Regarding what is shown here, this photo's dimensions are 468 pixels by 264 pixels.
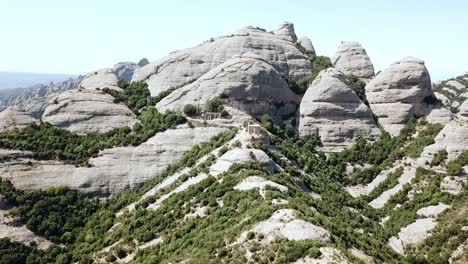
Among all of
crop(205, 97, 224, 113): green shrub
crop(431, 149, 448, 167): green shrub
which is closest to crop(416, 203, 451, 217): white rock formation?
crop(431, 149, 448, 167): green shrub

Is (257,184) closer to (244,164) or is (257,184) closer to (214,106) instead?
(244,164)

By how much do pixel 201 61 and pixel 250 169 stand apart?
46339 millimetres

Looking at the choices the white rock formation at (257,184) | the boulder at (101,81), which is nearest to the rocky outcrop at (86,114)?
the boulder at (101,81)

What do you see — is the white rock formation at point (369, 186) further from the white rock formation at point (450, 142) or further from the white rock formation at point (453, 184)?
the white rock formation at point (453, 184)

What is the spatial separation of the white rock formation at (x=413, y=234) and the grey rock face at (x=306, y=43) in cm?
6584

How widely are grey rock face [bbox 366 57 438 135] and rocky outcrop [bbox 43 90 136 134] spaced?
A: 47.9 metres

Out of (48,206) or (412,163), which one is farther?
(412,163)

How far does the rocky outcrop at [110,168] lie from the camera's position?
73750 millimetres

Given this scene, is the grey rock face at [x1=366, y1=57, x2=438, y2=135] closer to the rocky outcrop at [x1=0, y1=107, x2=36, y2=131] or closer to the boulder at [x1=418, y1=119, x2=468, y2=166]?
the boulder at [x1=418, y1=119, x2=468, y2=166]

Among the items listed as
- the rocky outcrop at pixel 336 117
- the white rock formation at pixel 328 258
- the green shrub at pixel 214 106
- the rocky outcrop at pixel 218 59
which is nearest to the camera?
the white rock formation at pixel 328 258

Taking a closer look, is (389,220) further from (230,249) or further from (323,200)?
(230,249)

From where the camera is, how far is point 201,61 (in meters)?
106

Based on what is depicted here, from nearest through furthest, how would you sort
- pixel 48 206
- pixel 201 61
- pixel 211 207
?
pixel 211 207, pixel 48 206, pixel 201 61

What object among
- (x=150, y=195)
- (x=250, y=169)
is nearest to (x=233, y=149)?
(x=250, y=169)
